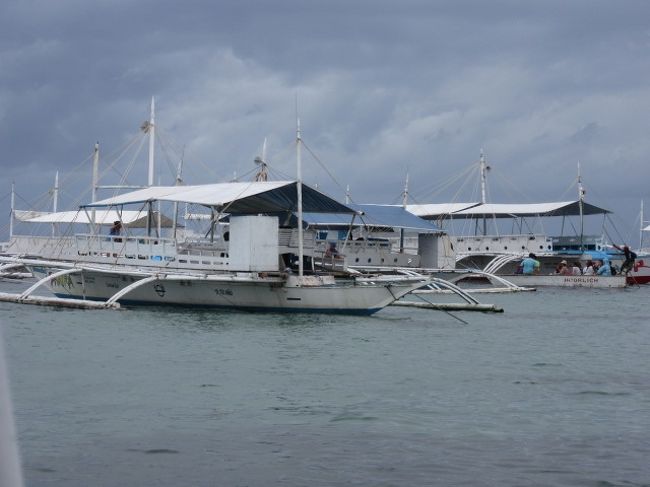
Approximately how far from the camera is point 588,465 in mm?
10594

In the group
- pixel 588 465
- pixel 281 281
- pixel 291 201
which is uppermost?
pixel 291 201

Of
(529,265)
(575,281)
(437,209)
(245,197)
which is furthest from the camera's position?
Answer: (437,209)

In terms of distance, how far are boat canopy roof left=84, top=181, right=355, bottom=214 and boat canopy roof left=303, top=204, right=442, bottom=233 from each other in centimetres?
2132

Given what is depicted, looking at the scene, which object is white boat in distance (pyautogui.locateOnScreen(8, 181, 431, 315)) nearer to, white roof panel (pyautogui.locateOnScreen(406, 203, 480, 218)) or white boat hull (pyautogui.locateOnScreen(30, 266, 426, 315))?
white boat hull (pyautogui.locateOnScreen(30, 266, 426, 315))

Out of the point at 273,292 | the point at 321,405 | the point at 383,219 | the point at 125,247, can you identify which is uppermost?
the point at 383,219

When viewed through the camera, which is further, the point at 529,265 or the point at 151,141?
the point at 529,265

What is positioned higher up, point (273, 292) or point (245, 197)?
point (245, 197)

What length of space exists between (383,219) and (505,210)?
2623cm

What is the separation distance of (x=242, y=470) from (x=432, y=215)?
77468 millimetres

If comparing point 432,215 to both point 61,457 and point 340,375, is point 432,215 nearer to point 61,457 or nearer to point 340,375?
point 340,375

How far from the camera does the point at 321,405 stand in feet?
47.4

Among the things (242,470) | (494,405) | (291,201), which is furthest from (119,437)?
(291,201)

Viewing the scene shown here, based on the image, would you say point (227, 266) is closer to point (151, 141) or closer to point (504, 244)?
point (151, 141)

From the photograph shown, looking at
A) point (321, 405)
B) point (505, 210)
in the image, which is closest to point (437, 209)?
point (505, 210)
